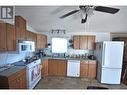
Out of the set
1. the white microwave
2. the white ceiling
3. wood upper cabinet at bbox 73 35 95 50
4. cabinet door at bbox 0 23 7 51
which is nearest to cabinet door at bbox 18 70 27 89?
the white microwave

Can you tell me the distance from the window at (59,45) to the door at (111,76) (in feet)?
6.95

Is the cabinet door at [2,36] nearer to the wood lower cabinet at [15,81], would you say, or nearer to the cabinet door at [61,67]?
the wood lower cabinet at [15,81]

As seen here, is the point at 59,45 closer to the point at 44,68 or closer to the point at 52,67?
the point at 52,67

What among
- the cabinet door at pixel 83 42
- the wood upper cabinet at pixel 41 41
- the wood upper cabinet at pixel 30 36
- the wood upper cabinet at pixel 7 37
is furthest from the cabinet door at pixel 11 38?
the cabinet door at pixel 83 42

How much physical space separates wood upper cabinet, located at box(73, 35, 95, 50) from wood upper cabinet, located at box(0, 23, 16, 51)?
2942mm

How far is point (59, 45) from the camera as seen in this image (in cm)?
599

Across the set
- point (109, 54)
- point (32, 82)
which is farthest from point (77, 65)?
point (32, 82)

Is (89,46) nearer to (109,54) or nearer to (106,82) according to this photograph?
(109,54)

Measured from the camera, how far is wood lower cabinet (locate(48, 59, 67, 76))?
5.31m

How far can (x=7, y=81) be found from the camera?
2.39m

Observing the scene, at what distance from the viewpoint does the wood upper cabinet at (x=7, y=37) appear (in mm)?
2675

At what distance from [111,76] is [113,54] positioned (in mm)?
776

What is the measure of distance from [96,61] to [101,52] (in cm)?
69

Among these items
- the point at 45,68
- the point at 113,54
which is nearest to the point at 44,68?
the point at 45,68
